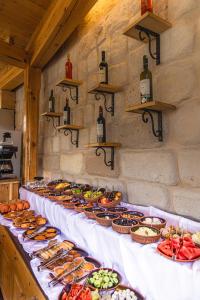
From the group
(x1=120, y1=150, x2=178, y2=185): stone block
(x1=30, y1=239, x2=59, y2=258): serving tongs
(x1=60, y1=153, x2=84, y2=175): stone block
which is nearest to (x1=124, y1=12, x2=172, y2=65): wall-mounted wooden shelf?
(x1=120, y1=150, x2=178, y2=185): stone block

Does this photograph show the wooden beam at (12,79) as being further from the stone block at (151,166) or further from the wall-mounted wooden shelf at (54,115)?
the stone block at (151,166)

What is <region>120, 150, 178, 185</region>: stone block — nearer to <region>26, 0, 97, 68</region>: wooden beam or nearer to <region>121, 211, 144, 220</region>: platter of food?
<region>121, 211, 144, 220</region>: platter of food

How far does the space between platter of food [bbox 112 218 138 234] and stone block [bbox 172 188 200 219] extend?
0.30 metres

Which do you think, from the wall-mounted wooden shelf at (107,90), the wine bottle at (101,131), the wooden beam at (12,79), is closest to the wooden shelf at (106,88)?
the wall-mounted wooden shelf at (107,90)

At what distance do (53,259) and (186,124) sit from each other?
1130 mm

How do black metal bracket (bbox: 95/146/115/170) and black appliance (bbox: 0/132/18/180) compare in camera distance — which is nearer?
black metal bracket (bbox: 95/146/115/170)

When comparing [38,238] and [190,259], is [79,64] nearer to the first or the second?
[38,238]

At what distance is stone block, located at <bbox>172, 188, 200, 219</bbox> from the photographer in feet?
4.11

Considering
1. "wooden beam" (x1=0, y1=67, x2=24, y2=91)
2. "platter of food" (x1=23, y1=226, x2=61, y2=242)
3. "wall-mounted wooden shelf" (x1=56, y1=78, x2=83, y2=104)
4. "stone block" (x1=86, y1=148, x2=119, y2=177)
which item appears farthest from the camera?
"wooden beam" (x1=0, y1=67, x2=24, y2=91)

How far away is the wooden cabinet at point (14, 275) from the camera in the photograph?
4.03 feet

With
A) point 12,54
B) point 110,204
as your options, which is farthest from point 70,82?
point 110,204

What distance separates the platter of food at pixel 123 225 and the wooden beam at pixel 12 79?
301cm

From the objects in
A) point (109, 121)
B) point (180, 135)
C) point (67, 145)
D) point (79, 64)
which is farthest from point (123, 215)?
point (79, 64)

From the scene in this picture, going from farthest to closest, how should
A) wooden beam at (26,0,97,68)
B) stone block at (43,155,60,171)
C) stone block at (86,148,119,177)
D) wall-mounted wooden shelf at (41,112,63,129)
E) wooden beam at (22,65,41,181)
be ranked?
wooden beam at (22,65,41,181) → stone block at (43,155,60,171) → wall-mounted wooden shelf at (41,112,63,129) → wooden beam at (26,0,97,68) → stone block at (86,148,119,177)
